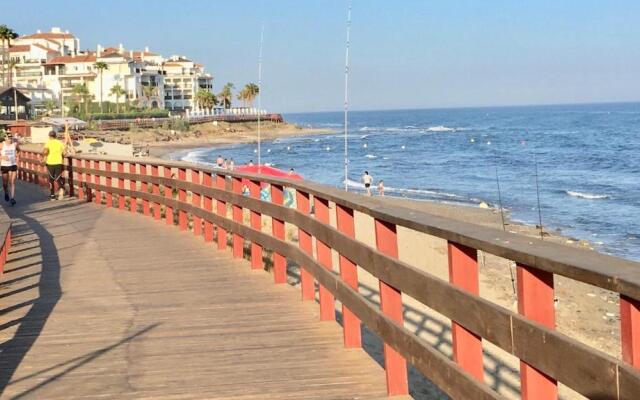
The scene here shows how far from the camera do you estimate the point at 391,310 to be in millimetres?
5438

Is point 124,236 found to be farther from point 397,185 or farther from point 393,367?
point 397,185

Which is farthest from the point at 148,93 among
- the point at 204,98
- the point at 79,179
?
the point at 79,179

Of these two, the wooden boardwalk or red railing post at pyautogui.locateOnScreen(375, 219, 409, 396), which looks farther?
the wooden boardwalk

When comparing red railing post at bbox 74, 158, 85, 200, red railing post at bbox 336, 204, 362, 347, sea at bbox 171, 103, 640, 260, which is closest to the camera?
red railing post at bbox 336, 204, 362, 347

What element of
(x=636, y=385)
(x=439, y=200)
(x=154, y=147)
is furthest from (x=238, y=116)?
(x=636, y=385)

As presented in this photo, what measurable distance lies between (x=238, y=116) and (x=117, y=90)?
76.8 feet

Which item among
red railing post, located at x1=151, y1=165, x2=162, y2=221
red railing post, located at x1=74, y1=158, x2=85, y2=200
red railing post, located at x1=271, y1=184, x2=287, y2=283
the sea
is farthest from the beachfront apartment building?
red railing post, located at x1=271, y1=184, x2=287, y2=283

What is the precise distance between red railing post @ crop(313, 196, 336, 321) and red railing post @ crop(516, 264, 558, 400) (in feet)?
13.0

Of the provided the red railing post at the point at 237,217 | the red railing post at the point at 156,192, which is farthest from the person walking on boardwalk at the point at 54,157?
the red railing post at the point at 237,217

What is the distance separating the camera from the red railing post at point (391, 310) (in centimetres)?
531

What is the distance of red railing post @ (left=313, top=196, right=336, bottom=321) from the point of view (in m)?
7.39

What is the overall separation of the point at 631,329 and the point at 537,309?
0.69 meters

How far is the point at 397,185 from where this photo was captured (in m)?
54.6

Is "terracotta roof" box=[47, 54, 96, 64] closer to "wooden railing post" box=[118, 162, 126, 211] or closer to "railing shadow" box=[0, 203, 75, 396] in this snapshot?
"wooden railing post" box=[118, 162, 126, 211]
